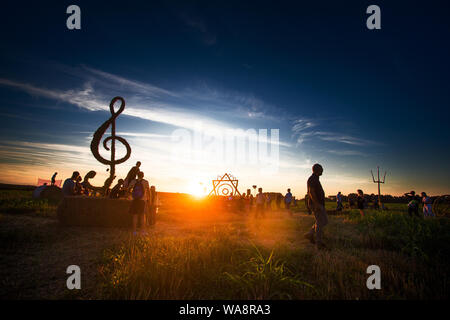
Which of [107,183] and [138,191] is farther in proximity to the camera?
[107,183]

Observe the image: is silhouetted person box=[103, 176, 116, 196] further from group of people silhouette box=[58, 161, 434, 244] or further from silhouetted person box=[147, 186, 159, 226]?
silhouetted person box=[147, 186, 159, 226]

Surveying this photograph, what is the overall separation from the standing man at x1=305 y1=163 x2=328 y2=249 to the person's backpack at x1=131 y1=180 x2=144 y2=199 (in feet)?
18.3

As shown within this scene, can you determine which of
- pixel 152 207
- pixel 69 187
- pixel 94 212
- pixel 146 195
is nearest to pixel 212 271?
pixel 146 195

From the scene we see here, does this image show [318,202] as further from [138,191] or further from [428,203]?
[428,203]

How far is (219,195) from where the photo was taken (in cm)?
1903

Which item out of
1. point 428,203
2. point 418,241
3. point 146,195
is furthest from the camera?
point 428,203

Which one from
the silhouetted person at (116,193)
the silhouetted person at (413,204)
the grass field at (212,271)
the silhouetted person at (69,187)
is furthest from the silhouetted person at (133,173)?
the silhouetted person at (413,204)

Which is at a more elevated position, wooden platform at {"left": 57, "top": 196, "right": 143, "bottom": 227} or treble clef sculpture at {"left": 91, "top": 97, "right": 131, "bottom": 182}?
treble clef sculpture at {"left": 91, "top": 97, "right": 131, "bottom": 182}

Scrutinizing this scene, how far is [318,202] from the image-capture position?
5.75m

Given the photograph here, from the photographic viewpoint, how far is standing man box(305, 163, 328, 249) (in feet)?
18.8

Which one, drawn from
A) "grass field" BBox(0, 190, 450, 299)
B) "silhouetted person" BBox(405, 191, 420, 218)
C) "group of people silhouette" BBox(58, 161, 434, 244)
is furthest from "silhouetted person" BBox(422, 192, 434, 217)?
"grass field" BBox(0, 190, 450, 299)

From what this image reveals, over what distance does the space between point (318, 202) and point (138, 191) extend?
588cm

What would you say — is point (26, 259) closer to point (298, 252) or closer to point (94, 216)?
point (94, 216)
